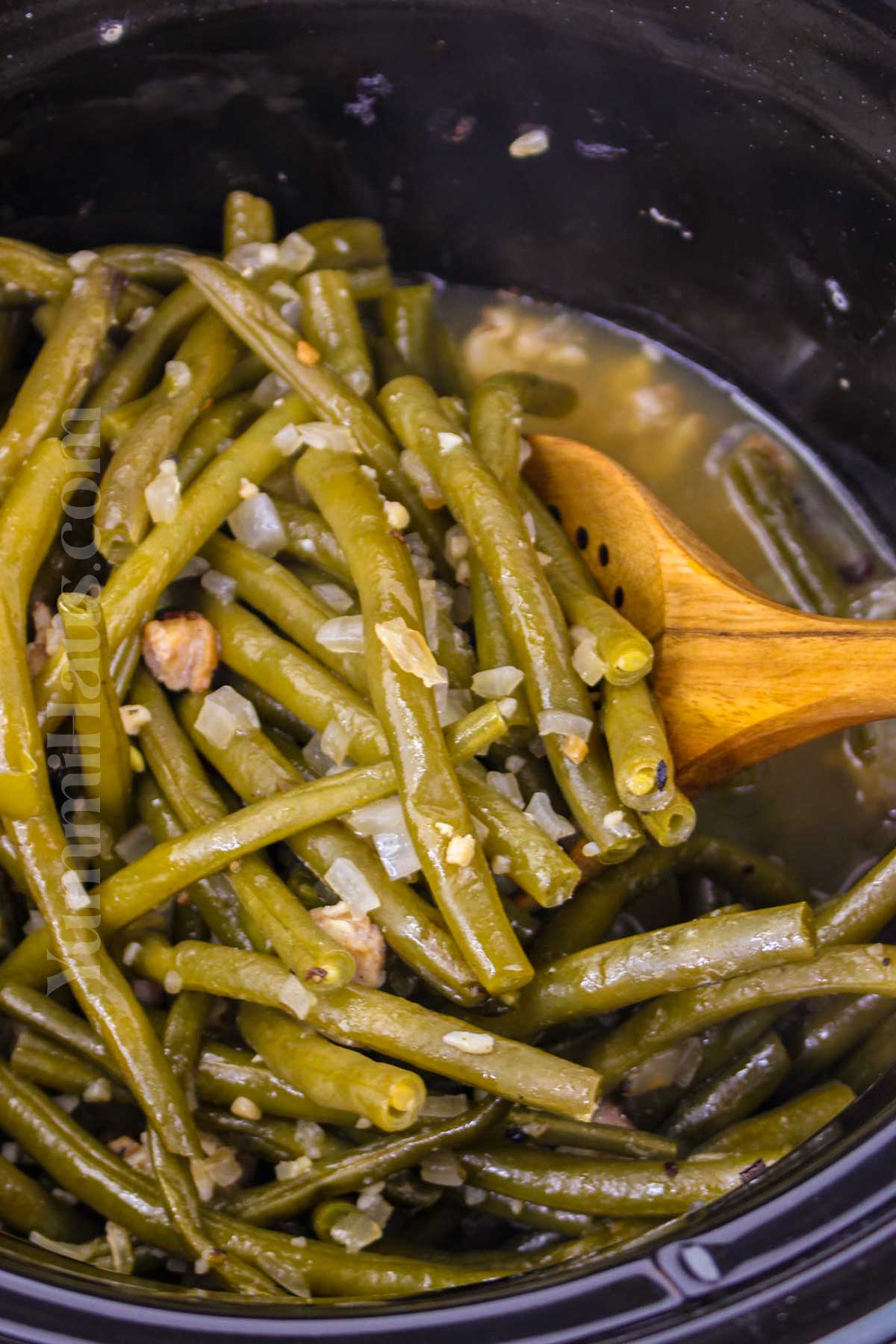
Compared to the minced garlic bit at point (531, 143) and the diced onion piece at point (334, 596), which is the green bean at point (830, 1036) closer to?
the diced onion piece at point (334, 596)

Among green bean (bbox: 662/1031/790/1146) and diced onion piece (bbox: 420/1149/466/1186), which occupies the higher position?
diced onion piece (bbox: 420/1149/466/1186)

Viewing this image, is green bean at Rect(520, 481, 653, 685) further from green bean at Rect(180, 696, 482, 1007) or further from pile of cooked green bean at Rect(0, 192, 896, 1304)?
green bean at Rect(180, 696, 482, 1007)

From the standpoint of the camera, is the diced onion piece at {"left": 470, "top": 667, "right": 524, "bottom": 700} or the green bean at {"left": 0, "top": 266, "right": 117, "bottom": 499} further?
the green bean at {"left": 0, "top": 266, "right": 117, "bottom": 499}

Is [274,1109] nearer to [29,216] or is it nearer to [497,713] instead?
[497,713]

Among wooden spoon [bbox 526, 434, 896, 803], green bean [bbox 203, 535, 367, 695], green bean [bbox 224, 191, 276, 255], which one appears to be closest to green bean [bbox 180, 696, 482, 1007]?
green bean [bbox 203, 535, 367, 695]

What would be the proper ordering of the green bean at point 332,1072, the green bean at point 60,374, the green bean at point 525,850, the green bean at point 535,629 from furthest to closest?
the green bean at point 60,374 < the green bean at point 535,629 < the green bean at point 525,850 < the green bean at point 332,1072

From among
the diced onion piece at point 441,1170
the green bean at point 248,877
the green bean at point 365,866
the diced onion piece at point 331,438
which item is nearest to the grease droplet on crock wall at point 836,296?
the diced onion piece at point 331,438

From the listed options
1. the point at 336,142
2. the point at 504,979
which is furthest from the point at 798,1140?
the point at 336,142
